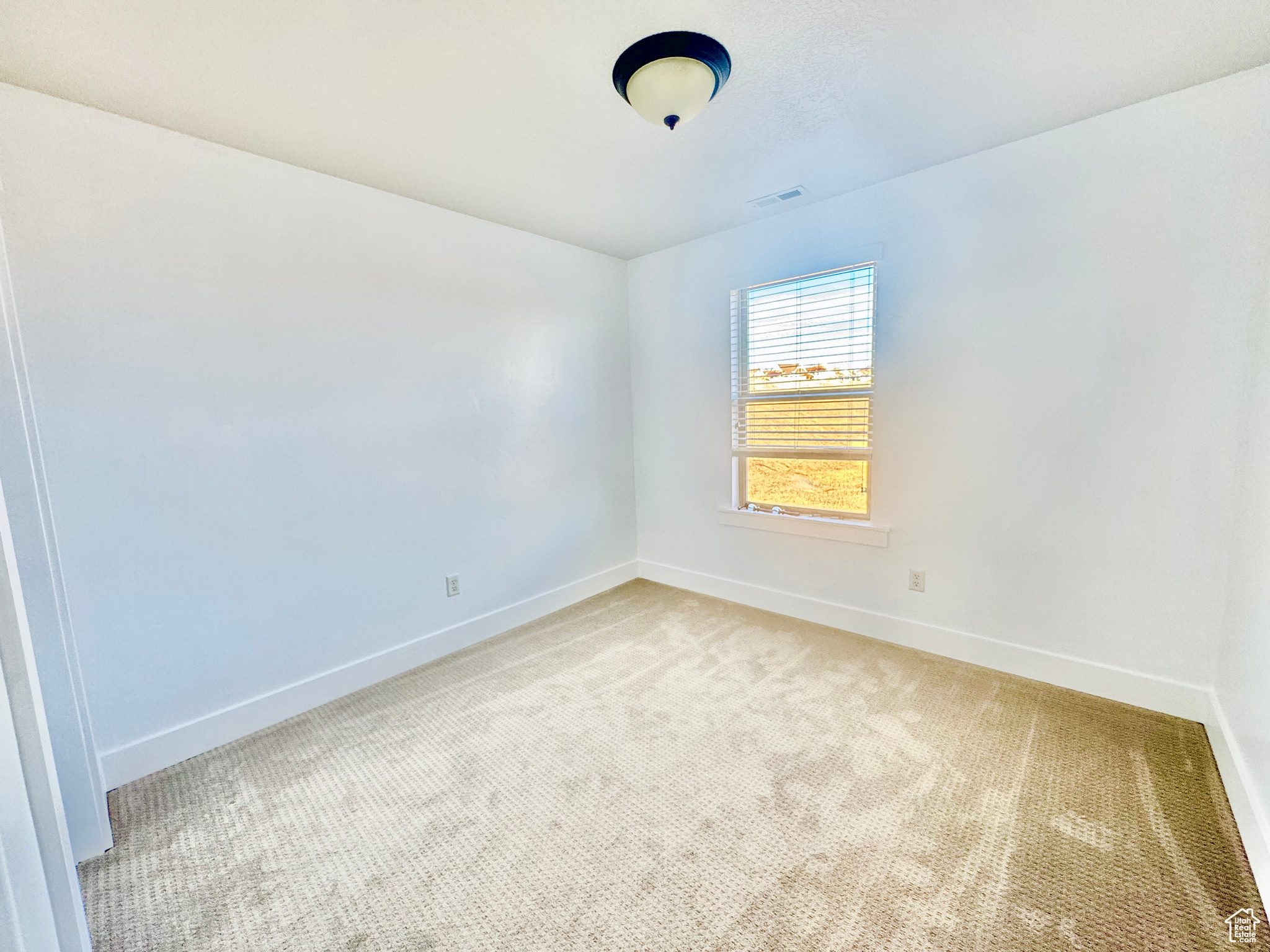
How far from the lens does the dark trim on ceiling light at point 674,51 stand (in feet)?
5.21

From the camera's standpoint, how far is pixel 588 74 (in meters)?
1.75

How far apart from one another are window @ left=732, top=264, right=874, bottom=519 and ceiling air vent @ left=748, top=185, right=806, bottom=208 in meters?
0.44

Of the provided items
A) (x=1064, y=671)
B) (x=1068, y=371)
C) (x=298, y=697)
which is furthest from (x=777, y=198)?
(x=298, y=697)

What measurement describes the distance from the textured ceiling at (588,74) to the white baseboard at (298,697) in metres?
2.35

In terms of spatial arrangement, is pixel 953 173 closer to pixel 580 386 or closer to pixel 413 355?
pixel 580 386

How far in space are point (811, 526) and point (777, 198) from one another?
1.87 metres

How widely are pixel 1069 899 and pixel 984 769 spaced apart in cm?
52

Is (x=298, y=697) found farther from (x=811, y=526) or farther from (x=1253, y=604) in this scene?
(x=1253, y=604)

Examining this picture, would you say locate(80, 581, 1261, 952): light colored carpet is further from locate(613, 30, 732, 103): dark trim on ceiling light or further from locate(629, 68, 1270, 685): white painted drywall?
locate(613, 30, 732, 103): dark trim on ceiling light

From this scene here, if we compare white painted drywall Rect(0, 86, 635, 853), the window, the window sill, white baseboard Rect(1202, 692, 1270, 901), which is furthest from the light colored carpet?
the window

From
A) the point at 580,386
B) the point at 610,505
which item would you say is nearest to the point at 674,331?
the point at 580,386

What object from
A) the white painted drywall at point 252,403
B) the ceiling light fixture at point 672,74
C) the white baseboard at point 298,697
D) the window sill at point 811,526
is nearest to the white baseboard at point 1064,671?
the window sill at point 811,526

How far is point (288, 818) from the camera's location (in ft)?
5.96

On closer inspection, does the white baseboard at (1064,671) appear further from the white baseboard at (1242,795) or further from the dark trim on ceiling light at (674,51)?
the dark trim on ceiling light at (674,51)
